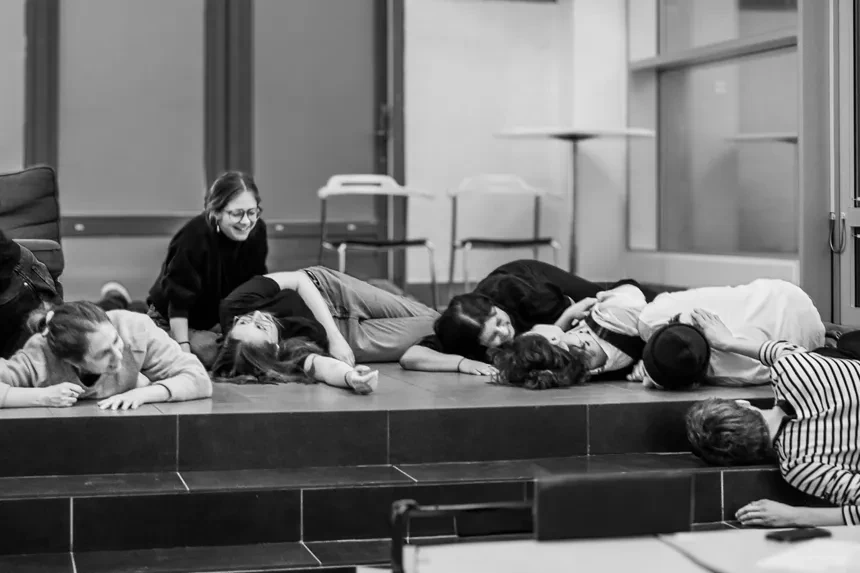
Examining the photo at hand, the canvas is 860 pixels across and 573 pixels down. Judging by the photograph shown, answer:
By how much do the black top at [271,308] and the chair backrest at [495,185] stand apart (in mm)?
2690

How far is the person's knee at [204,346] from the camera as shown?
4.41 m

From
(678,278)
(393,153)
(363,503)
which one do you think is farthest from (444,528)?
(393,153)

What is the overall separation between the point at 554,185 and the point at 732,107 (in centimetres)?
145

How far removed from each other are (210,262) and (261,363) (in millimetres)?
577

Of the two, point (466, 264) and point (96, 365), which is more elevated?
point (466, 264)

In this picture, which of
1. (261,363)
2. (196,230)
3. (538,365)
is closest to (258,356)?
(261,363)

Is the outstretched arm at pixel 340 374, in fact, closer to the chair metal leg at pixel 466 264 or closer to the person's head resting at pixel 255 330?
the person's head resting at pixel 255 330

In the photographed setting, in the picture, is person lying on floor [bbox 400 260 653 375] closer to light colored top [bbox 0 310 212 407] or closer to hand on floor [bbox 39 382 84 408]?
light colored top [bbox 0 310 212 407]

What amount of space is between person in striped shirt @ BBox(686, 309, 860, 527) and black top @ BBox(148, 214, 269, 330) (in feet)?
6.66

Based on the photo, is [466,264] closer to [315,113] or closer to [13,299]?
[315,113]

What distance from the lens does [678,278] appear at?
6742mm

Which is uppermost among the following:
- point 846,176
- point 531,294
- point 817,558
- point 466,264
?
point 846,176

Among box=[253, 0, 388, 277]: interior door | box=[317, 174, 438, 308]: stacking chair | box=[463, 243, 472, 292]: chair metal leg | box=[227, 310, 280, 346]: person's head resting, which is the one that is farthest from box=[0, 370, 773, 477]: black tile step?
box=[253, 0, 388, 277]: interior door

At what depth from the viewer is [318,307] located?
448cm
